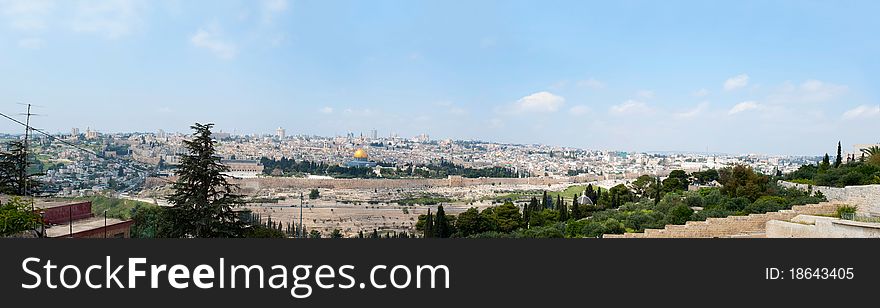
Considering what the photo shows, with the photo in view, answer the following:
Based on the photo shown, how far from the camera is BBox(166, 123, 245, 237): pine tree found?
9.50 meters

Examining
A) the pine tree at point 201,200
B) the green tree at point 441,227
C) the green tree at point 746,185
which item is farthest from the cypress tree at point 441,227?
the green tree at point 746,185

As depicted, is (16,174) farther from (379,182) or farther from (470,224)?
(379,182)

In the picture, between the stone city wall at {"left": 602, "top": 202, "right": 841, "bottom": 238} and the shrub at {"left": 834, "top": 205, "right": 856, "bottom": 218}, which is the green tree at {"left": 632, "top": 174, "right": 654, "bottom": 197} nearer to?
the shrub at {"left": 834, "top": 205, "right": 856, "bottom": 218}

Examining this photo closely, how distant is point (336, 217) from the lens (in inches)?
1109

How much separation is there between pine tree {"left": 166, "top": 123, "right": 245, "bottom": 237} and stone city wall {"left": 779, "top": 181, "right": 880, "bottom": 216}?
956 cm

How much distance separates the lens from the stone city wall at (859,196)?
382 inches

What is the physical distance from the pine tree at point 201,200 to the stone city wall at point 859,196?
956 centimetres

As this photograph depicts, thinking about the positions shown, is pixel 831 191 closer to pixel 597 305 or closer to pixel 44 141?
pixel 597 305

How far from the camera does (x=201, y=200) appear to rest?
31.4 ft

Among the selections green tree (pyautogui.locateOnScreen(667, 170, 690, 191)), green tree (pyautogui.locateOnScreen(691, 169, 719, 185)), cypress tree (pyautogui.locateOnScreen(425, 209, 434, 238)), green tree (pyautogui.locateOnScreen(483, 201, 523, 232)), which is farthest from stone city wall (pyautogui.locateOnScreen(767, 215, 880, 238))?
green tree (pyautogui.locateOnScreen(691, 169, 719, 185))

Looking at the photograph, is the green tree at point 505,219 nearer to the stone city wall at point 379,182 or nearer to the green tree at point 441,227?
the green tree at point 441,227

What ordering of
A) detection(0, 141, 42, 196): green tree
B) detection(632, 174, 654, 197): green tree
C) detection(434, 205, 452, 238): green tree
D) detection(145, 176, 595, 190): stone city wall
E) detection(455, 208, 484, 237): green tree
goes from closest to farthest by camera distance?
detection(0, 141, 42, 196): green tree → detection(434, 205, 452, 238): green tree → detection(455, 208, 484, 237): green tree → detection(632, 174, 654, 197): green tree → detection(145, 176, 595, 190): stone city wall

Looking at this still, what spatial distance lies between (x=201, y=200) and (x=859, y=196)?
438 inches

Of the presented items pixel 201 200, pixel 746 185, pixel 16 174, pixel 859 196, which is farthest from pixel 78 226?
→ pixel 859 196
